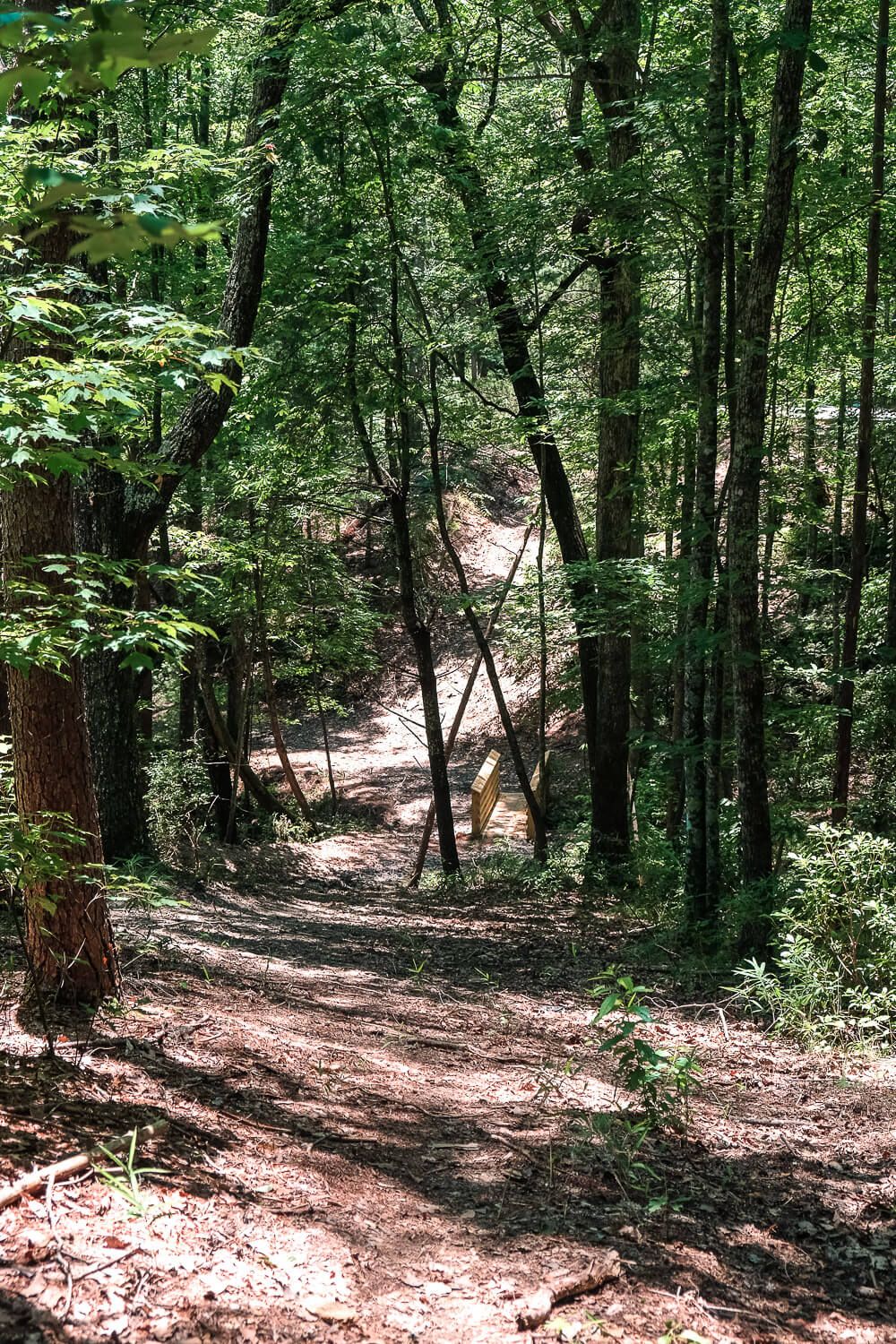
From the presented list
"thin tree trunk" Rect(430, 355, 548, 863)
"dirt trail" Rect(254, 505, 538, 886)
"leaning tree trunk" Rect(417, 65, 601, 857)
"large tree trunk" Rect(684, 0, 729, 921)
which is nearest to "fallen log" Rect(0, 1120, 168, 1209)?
"large tree trunk" Rect(684, 0, 729, 921)

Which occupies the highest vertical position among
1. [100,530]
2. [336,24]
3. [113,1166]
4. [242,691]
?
[336,24]

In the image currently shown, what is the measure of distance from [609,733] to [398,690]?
552 inches

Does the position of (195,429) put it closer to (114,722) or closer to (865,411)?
(114,722)

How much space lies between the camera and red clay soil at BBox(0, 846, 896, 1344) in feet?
8.58

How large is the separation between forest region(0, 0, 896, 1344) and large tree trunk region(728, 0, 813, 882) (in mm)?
31

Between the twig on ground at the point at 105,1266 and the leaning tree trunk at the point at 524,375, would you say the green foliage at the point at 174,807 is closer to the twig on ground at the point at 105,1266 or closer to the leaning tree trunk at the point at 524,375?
the leaning tree trunk at the point at 524,375

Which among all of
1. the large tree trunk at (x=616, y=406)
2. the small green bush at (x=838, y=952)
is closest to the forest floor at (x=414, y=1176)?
the small green bush at (x=838, y=952)

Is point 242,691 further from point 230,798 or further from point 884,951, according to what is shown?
point 884,951

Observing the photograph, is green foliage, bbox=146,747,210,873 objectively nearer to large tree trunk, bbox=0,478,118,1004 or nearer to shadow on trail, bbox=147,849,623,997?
shadow on trail, bbox=147,849,623,997

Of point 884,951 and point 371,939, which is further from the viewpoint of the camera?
point 371,939

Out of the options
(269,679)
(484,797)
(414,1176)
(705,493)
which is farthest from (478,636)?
(414,1176)

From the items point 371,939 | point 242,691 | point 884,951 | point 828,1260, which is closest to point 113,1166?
point 828,1260

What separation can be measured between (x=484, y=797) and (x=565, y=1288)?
13416 mm

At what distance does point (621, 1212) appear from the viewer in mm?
3389
